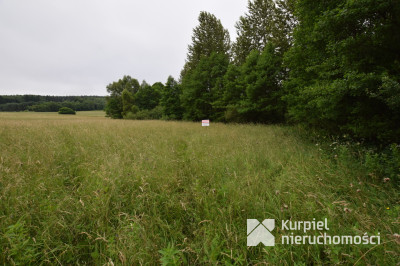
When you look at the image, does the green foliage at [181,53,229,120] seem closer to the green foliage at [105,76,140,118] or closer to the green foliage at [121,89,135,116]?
the green foliage at [121,89,135,116]

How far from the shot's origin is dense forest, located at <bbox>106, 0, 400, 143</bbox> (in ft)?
13.0

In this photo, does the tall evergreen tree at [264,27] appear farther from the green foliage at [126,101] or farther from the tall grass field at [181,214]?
the green foliage at [126,101]

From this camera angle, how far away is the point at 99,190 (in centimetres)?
242

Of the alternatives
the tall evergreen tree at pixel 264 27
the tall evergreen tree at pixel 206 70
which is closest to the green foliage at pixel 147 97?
the tall evergreen tree at pixel 206 70

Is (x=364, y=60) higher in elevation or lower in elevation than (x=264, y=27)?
→ lower

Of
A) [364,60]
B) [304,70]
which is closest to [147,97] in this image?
[304,70]

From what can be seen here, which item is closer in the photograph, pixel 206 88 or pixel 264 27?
pixel 264 27

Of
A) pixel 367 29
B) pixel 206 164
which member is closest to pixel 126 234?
pixel 206 164

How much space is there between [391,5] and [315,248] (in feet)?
19.5

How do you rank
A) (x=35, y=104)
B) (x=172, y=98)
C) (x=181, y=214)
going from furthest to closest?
1. (x=35, y=104)
2. (x=172, y=98)
3. (x=181, y=214)

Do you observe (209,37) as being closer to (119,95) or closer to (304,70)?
(304,70)

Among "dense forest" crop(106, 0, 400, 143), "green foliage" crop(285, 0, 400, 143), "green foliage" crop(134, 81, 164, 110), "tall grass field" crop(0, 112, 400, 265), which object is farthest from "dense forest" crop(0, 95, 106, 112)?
"green foliage" crop(285, 0, 400, 143)

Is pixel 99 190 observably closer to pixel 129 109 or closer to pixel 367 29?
pixel 367 29

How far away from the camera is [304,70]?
729 cm
